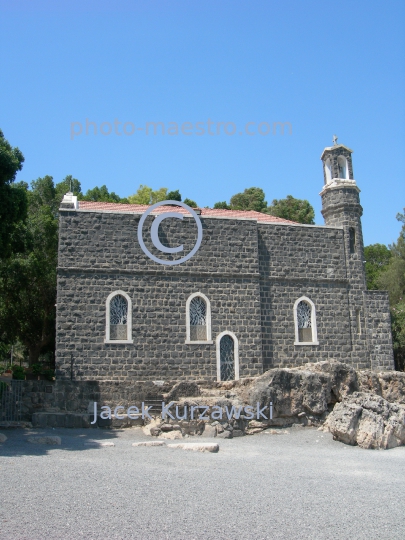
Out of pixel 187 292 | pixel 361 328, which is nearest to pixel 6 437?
pixel 187 292

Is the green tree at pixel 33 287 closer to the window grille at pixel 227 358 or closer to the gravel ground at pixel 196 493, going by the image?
the window grille at pixel 227 358

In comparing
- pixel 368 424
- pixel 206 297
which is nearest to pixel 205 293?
pixel 206 297

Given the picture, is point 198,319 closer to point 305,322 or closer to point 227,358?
point 227,358

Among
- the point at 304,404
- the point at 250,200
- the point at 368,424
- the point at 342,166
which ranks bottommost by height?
the point at 368,424

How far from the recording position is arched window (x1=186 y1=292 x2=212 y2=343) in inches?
760

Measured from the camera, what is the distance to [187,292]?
19.5 m

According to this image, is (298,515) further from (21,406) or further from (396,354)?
(396,354)

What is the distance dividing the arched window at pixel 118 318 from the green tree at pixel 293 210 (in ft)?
82.7

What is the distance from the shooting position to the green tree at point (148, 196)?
135 feet

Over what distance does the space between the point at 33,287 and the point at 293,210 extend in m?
22.8

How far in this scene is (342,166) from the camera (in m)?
22.6

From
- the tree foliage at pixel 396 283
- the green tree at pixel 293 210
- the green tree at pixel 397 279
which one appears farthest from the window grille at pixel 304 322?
the green tree at pixel 293 210

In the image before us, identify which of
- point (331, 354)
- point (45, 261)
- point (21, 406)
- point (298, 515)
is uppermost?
point (45, 261)

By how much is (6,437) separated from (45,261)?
1458cm
